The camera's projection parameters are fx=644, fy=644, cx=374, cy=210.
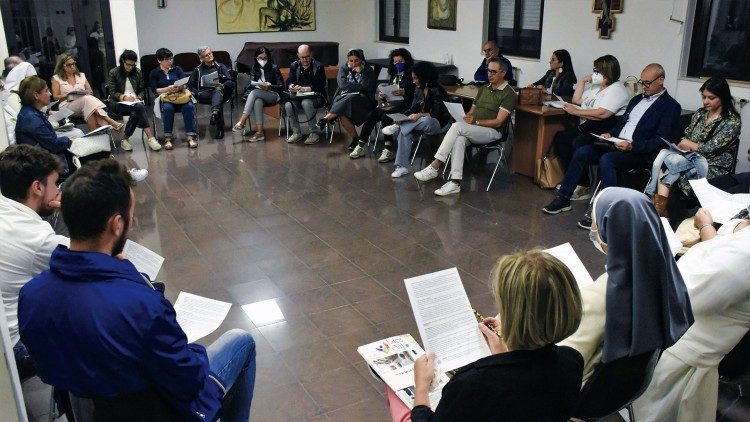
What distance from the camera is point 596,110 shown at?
609 cm

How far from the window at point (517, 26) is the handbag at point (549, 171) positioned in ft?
9.81

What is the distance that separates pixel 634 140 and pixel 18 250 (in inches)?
188

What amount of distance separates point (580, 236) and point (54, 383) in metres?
4.29

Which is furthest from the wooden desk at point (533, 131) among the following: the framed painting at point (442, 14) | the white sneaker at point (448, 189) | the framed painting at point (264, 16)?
the framed painting at point (264, 16)

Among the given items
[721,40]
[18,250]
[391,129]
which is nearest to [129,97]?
[391,129]

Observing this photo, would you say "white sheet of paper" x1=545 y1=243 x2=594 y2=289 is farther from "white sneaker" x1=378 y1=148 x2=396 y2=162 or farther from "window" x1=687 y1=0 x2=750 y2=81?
"white sneaker" x1=378 y1=148 x2=396 y2=162

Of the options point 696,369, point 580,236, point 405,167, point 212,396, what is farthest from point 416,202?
point 212,396

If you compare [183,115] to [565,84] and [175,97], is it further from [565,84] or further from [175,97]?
[565,84]

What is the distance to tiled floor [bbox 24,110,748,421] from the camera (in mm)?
3354

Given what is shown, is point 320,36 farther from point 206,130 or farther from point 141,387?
point 141,387

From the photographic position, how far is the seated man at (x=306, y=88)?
857cm

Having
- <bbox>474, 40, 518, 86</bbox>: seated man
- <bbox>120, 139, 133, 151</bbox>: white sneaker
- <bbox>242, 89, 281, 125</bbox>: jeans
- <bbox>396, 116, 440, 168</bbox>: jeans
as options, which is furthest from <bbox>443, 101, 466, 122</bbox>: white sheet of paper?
<bbox>120, 139, 133, 151</bbox>: white sneaker

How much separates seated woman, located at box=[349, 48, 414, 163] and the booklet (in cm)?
520

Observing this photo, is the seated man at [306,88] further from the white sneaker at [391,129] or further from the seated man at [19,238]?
the seated man at [19,238]
